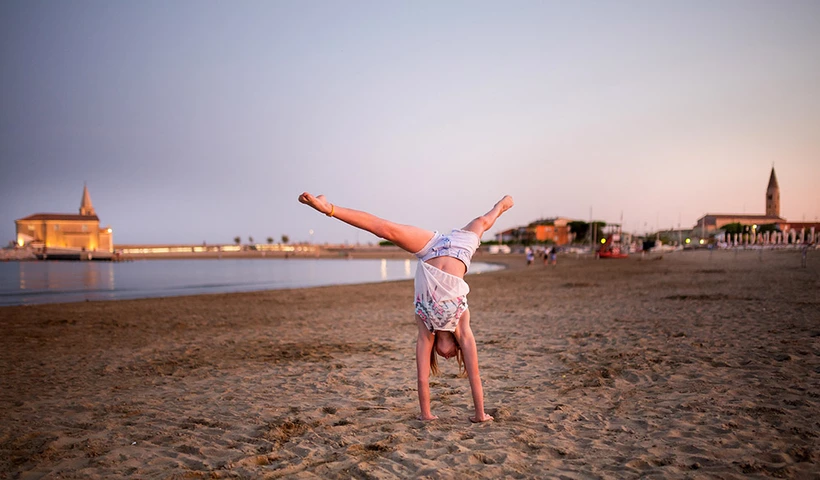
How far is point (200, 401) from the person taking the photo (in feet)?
17.7

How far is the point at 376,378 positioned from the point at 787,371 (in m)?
4.67

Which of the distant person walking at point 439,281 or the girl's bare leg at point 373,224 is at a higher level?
the girl's bare leg at point 373,224

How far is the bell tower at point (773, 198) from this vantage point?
529ft

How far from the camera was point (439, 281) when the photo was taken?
3883mm

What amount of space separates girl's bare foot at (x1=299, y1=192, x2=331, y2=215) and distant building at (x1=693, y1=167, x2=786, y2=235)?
571ft

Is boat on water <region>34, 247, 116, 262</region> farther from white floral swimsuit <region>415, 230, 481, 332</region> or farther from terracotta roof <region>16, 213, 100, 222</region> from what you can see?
white floral swimsuit <region>415, 230, 481, 332</region>

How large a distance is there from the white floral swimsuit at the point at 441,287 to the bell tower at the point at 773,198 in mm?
191557

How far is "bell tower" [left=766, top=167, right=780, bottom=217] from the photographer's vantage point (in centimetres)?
16125

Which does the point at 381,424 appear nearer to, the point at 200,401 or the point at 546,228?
the point at 200,401

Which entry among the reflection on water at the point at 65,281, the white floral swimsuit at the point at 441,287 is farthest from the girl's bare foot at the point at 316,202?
the reflection on water at the point at 65,281

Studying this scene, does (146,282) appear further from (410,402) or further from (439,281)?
(439,281)

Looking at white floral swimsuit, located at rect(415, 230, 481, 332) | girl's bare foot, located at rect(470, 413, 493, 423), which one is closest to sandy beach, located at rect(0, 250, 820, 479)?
girl's bare foot, located at rect(470, 413, 493, 423)

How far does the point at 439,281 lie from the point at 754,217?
188 meters

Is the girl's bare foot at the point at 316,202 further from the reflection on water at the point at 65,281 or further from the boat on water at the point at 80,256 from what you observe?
the boat on water at the point at 80,256
